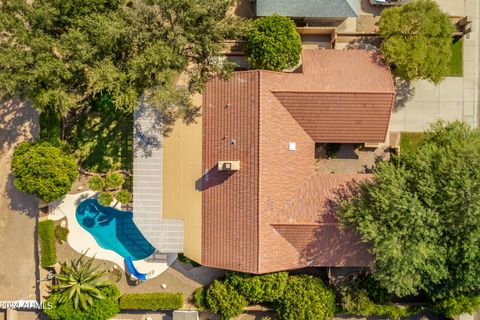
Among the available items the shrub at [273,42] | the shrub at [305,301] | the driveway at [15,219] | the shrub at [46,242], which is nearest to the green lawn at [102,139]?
the driveway at [15,219]

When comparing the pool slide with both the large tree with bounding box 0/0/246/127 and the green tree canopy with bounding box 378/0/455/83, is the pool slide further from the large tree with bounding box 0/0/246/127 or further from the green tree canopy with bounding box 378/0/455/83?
the green tree canopy with bounding box 378/0/455/83

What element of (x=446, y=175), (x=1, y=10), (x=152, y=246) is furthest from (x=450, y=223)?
(x=1, y=10)

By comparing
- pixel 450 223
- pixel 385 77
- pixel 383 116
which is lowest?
pixel 450 223

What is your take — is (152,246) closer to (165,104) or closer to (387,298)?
(165,104)

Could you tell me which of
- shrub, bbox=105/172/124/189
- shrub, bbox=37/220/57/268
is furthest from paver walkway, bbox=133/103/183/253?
shrub, bbox=37/220/57/268

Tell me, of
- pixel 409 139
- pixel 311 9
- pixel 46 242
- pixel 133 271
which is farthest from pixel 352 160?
pixel 46 242

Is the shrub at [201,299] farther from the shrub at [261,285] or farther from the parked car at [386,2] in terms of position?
the parked car at [386,2]
